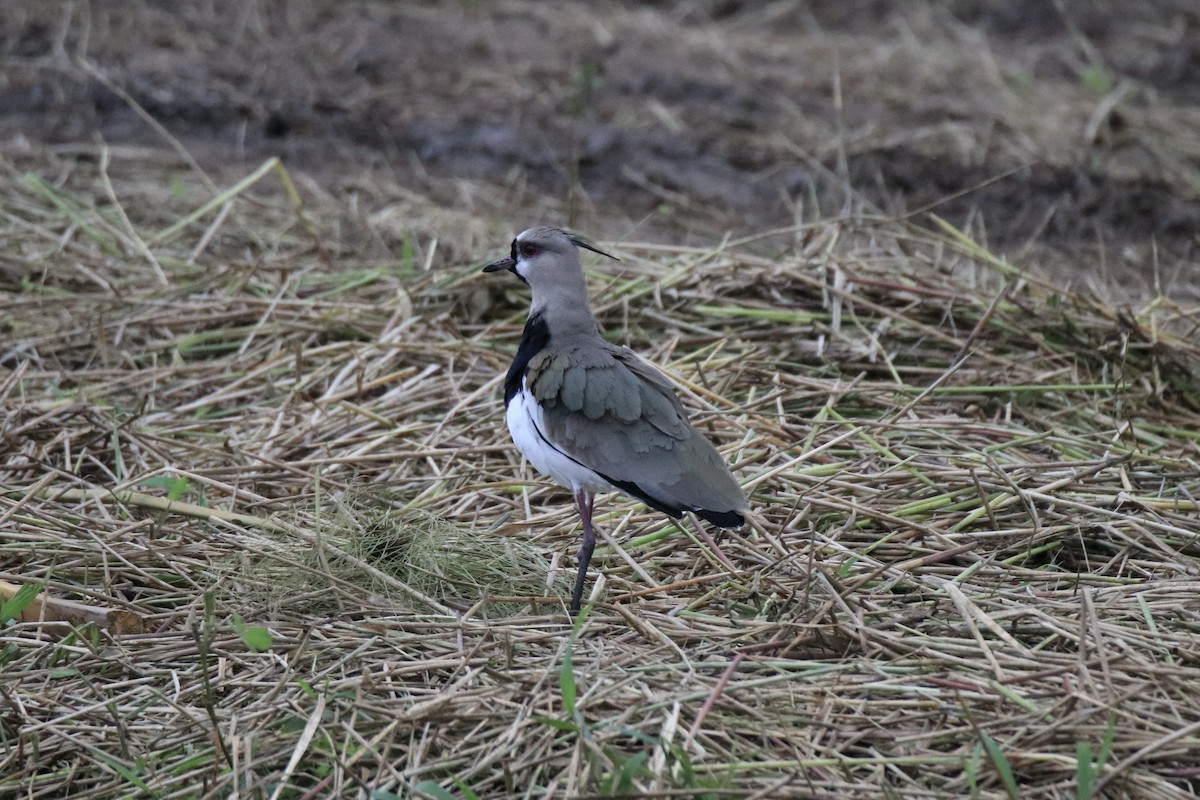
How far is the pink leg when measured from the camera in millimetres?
3651

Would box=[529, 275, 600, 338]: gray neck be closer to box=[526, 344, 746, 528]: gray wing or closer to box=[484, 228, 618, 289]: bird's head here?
box=[484, 228, 618, 289]: bird's head

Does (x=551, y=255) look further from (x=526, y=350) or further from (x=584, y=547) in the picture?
(x=584, y=547)

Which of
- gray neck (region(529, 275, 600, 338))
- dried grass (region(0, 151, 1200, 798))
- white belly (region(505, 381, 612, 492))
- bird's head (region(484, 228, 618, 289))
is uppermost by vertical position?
bird's head (region(484, 228, 618, 289))

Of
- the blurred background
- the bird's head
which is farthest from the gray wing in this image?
the blurred background

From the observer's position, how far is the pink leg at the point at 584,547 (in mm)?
3651

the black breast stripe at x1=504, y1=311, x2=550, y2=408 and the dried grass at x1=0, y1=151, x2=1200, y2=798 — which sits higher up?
the black breast stripe at x1=504, y1=311, x2=550, y2=408

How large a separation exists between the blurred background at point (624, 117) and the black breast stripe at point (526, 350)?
2.14m

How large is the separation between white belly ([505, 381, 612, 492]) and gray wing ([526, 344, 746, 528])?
3 centimetres

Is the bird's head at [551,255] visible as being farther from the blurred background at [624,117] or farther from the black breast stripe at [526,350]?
the blurred background at [624,117]

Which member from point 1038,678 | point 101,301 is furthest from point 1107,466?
point 101,301

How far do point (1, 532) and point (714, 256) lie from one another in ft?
9.69

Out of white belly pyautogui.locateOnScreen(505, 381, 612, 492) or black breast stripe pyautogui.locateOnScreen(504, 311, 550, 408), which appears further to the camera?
black breast stripe pyautogui.locateOnScreen(504, 311, 550, 408)

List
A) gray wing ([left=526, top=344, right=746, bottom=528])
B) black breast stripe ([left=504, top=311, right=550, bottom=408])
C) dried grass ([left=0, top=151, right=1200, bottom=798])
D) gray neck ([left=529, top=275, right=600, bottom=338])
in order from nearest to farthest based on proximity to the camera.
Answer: dried grass ([left=0, top=151, right=1200, bottom=798]) < gray wing ([left=526, top=344, right=746, bottom=528]) < black breast stripe ([left=504, top=311, right=550, bottom=408]) < gray neck ([left=529, top=275, right=600, bottom=338])

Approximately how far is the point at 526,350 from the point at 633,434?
537mm
